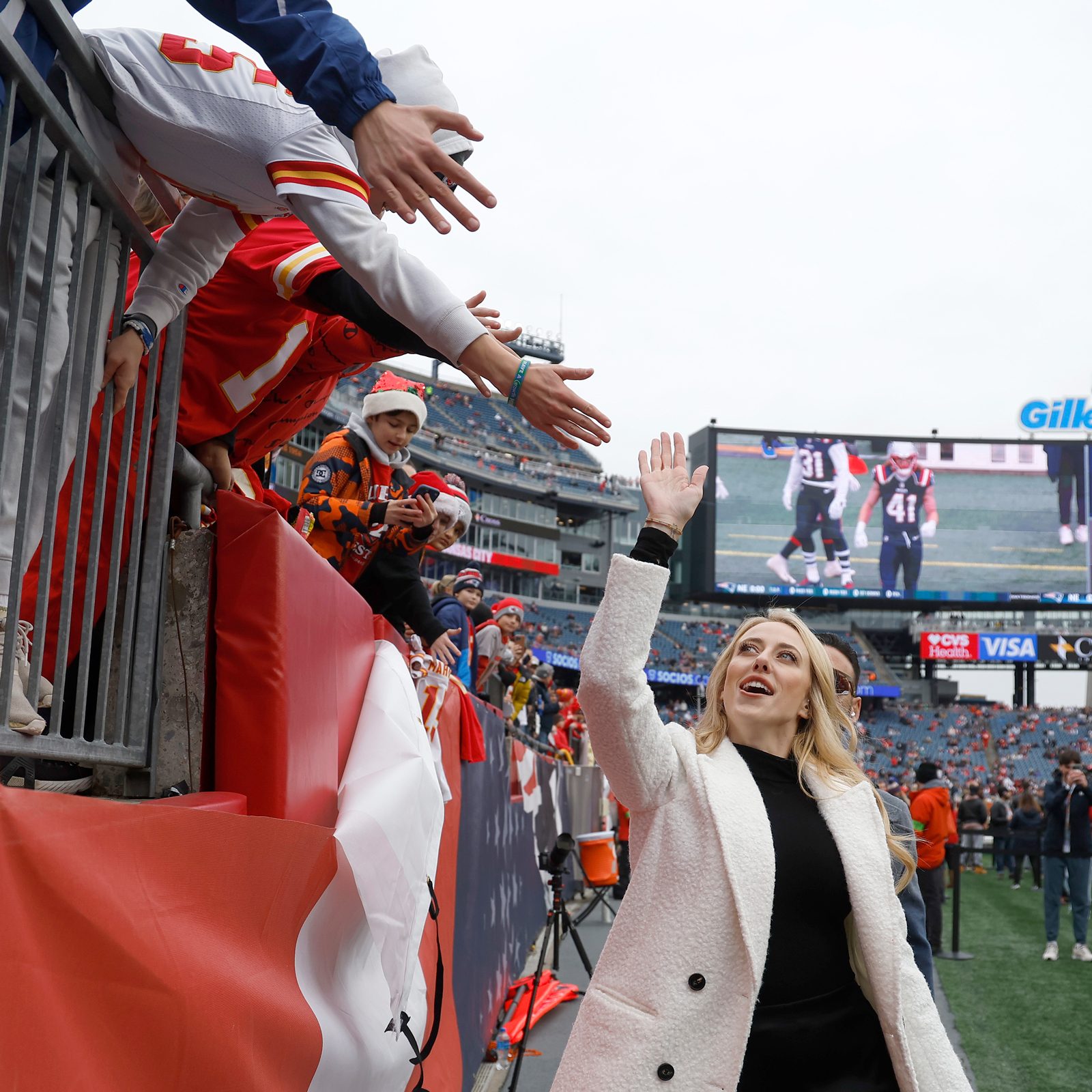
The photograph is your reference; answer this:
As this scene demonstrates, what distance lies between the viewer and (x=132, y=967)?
1094 mm

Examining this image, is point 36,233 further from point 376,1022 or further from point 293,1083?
point 376,1022

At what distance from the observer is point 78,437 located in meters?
1.59

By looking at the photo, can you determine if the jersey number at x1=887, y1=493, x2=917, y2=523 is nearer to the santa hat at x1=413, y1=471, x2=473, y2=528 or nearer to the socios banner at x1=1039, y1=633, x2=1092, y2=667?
the socios banner at x1=1039, y1=633, x2=1092, y2=667

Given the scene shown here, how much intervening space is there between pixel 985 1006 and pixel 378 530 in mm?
6252

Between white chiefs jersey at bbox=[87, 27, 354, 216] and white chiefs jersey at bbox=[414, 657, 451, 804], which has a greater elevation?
white chiefs jersey at bbox=[87, 27, 354, 216]

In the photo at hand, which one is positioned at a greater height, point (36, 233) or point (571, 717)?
point (36, 233)

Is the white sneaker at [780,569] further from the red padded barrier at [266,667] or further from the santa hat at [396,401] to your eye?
the red padded barrier at [266,667]

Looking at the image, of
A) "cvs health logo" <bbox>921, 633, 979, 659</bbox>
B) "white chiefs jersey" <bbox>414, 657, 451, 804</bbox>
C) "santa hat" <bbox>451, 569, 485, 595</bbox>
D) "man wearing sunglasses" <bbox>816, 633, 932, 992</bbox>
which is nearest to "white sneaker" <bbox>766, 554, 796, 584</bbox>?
"cvs health logo" <bbox>921, 633, 979, 659</bbox>

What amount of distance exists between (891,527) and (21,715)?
47.1m

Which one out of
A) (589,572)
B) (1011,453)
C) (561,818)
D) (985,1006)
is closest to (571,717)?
(561,818)

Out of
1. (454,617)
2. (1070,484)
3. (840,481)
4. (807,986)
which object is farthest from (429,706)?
(1070,484)

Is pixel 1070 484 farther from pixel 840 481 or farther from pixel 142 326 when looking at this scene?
pixel 142 326

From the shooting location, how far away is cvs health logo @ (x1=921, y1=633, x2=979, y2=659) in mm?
49625

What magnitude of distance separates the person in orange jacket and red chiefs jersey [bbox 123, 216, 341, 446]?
852 cm
